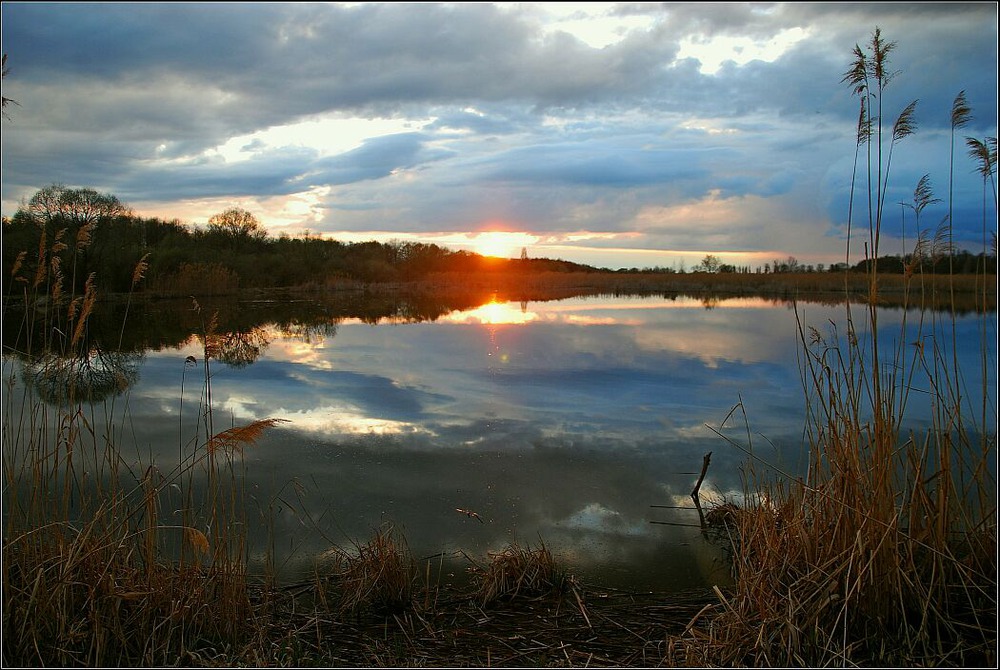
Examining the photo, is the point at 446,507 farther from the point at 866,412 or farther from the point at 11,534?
the point at 866,412

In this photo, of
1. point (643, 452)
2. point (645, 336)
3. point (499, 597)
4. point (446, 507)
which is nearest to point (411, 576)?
point (499, 597)

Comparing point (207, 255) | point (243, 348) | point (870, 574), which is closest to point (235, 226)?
point (207, 255)

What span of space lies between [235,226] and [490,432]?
1294 inches

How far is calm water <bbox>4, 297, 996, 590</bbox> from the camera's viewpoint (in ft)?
13.1

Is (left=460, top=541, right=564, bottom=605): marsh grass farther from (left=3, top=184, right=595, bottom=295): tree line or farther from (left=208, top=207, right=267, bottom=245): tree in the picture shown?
(left=208, top=207, right=267, bottom=245): tree

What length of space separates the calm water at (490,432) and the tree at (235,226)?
23.2m

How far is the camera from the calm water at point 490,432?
3.99 m

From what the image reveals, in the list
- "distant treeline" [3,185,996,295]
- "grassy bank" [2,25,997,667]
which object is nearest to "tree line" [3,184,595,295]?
"distant treeline" [3,185,996,295]

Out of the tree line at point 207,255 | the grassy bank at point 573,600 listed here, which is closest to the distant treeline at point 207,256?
the tree line at point 207,255

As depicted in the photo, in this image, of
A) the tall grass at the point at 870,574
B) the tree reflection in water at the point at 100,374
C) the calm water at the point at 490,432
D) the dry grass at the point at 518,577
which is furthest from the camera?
the tree reflection in water at the point at 100,374

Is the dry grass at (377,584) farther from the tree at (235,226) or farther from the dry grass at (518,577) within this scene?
the tree at (235,226)

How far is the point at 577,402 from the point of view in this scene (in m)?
7.71

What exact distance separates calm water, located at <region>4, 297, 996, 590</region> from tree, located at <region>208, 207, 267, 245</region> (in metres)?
23.2

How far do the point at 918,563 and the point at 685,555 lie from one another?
1.33 m
